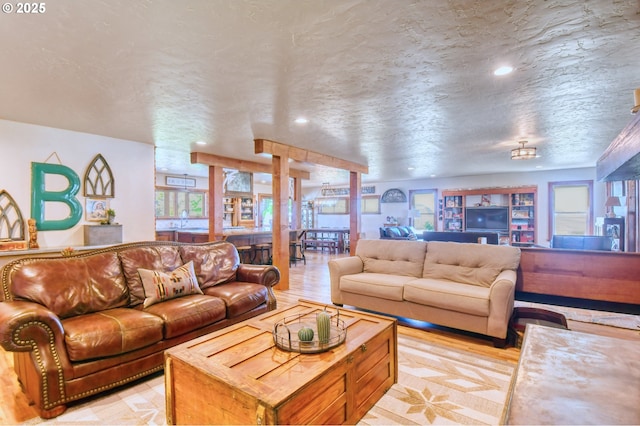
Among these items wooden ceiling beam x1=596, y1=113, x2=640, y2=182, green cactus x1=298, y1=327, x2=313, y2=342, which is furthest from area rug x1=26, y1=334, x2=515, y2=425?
wooden ceiling beam x1=596, y1=113, x2=640, y2=182

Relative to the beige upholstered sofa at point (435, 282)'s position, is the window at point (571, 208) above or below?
above

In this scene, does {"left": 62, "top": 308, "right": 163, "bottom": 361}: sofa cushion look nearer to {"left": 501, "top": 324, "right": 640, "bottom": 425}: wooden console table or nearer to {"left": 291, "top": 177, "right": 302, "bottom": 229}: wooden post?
{"left": 501, "top": 324, "right": 640, "bottom": 425}: wooden console table

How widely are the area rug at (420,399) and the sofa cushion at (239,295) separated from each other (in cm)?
80

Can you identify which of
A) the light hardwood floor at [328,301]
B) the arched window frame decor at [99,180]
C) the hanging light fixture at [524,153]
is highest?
the hanging light fixture at [524,153]

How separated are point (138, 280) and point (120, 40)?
191cm

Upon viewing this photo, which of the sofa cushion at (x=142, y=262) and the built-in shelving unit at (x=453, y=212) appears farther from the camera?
the built-in shelving unit at (x=453, y=212)

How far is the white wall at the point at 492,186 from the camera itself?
8106 mm

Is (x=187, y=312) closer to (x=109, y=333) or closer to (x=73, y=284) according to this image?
(x=109, y=333)

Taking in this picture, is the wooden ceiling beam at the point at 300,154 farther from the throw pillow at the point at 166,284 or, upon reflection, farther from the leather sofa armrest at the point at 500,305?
the leather sofa armrest at the point at 500,305

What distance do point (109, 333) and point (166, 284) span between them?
708mm

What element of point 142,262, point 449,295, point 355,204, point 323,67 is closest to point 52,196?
point 142,262

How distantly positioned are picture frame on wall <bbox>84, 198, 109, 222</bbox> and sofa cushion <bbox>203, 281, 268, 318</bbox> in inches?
111

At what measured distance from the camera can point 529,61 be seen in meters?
2.40

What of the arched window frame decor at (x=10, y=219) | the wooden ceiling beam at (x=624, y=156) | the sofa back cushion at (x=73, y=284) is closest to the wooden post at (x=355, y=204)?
the sofa back cushion at (x=73, y=284)
